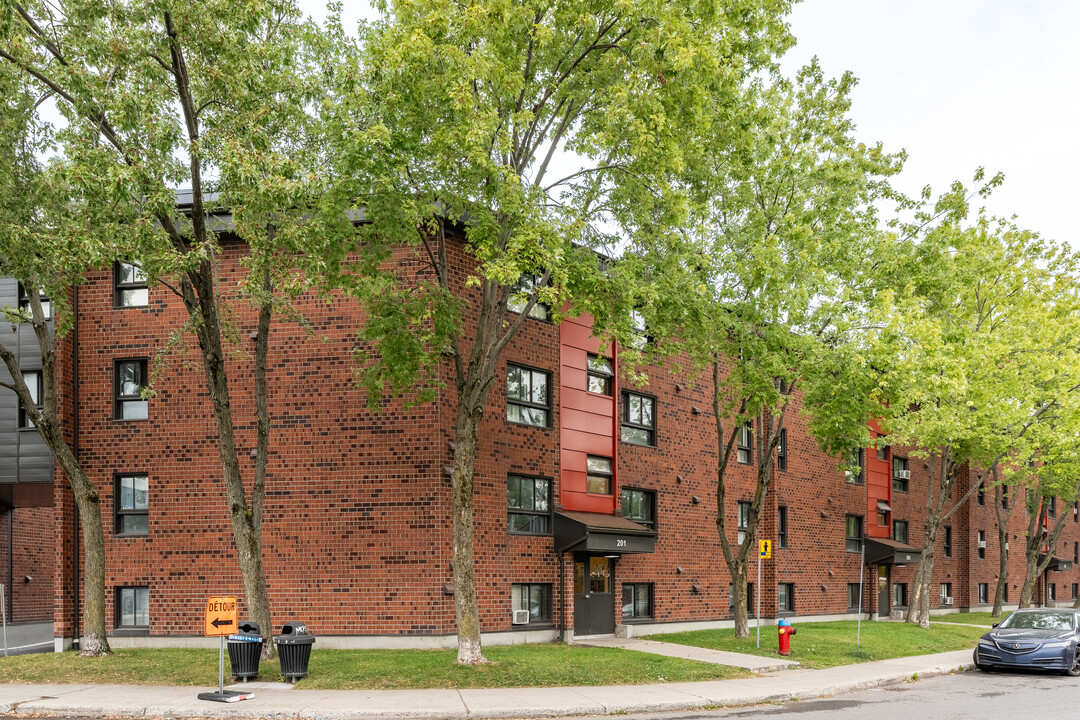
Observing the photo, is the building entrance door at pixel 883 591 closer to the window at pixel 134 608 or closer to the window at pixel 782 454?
the window at pixel 782 454

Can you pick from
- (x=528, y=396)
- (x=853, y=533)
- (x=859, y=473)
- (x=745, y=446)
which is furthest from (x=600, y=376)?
(x=853, y=533)

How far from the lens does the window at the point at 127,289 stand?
2123 centimetres

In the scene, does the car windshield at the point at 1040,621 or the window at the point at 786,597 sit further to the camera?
the window at the point at 786,597

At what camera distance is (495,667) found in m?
16.1

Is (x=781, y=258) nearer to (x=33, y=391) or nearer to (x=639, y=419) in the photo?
(x=639, y=419)

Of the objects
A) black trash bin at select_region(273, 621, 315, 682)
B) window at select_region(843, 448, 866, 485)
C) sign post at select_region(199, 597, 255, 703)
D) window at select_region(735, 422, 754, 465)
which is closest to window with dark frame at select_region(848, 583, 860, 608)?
window at select_region(843, 448, 866, 485)

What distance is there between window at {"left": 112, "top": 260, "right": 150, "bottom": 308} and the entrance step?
12508mm

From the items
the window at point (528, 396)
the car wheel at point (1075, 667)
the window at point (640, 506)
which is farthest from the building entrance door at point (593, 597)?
the car wheel at point (1075, 667)

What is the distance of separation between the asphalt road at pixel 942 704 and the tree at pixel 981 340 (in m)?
6.67

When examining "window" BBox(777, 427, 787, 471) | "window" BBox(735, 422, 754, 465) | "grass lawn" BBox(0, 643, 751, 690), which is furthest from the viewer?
"window" BBox(777, 427, 787, 471)

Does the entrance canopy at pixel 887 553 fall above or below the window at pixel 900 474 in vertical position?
below

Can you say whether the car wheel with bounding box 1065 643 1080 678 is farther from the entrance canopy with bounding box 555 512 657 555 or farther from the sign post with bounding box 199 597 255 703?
the sign post with bounding box 199 597 255 703

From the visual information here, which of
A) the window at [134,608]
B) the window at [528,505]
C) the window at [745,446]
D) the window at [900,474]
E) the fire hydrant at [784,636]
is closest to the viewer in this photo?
the fire hydrant at [784,636]

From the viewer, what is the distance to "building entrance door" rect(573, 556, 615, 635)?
23.1m
